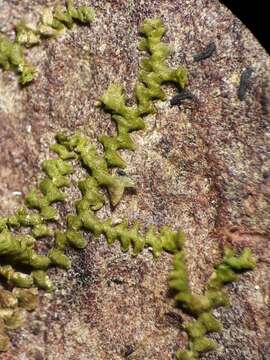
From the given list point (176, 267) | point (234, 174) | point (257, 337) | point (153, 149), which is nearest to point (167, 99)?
point (153, 149)

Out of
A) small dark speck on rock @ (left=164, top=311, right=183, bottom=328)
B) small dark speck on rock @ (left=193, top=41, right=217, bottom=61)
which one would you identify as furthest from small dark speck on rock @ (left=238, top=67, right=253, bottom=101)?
small dark speck on rock @ (left=164, top=311, right=183, bottom=328)

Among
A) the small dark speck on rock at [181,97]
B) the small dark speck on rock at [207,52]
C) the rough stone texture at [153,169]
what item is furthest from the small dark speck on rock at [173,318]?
the small dark speck on rock at [207,52]

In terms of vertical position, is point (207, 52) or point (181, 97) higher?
point (207, 52)

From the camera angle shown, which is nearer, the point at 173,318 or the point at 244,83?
the point at 244,83

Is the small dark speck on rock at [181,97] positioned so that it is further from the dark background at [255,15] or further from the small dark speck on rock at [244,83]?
the dark background at [255,15]

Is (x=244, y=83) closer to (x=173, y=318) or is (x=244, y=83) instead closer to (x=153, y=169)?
(x=153, y=169)

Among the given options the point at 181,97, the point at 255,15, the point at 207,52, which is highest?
the point at 255,15

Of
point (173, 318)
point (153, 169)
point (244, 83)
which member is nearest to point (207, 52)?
point (244, 83)

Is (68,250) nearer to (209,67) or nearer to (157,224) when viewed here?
(157,224)
